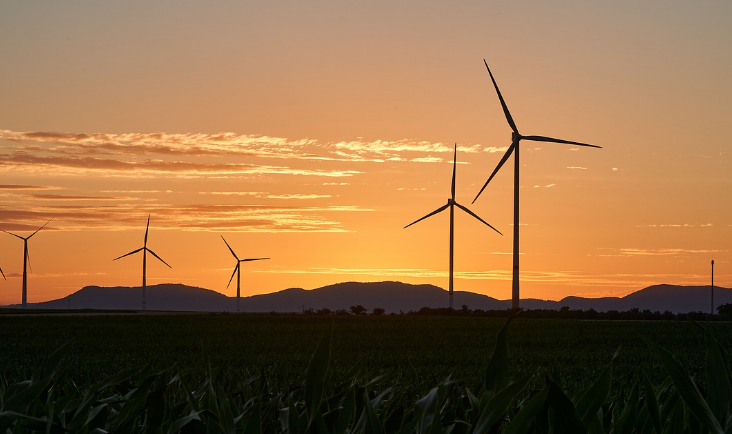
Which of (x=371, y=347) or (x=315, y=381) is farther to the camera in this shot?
(x=371, y=347)

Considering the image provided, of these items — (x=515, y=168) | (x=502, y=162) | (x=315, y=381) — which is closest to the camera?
(x=315, y=381)

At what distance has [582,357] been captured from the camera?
93.8ft

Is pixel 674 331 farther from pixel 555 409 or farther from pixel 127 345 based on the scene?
pixel 555 409

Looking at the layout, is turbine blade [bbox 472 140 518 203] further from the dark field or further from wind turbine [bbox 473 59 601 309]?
the dark field

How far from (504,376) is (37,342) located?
121 ft

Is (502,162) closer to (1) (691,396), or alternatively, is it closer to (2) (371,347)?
(2) (371,347)

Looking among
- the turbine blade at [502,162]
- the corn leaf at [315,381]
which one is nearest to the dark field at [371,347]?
the corn leaf at [315,381]

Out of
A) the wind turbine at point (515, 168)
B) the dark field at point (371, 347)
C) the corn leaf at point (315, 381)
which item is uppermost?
the wind turbine at point (515, 168)

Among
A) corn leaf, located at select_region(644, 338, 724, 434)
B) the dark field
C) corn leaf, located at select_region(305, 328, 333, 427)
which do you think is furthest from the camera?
the dark field

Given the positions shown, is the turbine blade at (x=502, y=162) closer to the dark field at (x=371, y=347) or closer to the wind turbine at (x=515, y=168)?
the wind turbine at (x=515, y=168)

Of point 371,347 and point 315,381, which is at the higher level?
point 315,381

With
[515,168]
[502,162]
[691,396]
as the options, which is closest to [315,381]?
[691,396]

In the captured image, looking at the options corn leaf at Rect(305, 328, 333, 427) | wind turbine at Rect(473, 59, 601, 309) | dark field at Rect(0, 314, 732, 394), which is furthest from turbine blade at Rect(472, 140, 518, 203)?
corn leaf at Rect(305, 328, 333, 427)

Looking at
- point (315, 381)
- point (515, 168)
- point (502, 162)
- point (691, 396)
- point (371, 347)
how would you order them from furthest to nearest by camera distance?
point (515, 168) < point (502, 162) < point (371, 347) < point (315, 381) < point (691, 396)
